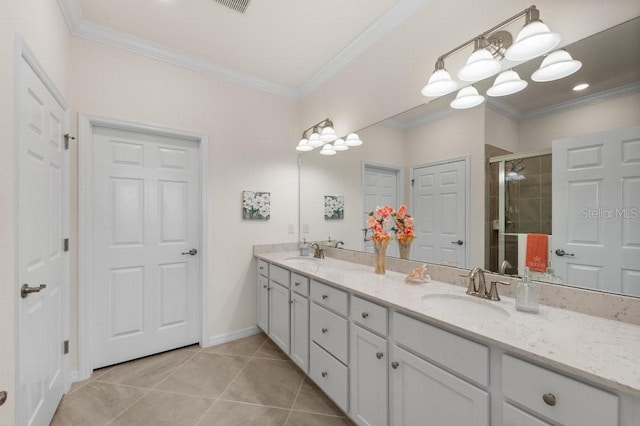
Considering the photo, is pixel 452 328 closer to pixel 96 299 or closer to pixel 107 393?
pixel 107 393

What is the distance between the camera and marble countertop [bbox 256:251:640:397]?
0.76 m

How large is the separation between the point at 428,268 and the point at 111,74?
292 centimetres

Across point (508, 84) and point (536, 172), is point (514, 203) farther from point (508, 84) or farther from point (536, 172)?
Answer: point (508, 84)

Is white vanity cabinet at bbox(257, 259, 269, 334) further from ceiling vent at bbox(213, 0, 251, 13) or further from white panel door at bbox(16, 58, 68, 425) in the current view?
ceiling vent at bbox(213, 0, 251, 13)

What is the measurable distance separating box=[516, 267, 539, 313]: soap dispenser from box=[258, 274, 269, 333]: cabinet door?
2026 millimetres

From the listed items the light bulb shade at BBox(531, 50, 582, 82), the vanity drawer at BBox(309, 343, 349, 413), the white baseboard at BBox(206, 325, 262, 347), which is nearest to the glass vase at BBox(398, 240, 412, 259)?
the vanity drawer at BBox(309, 343, 349, 413)

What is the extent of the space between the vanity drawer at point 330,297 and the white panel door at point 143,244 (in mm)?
1392

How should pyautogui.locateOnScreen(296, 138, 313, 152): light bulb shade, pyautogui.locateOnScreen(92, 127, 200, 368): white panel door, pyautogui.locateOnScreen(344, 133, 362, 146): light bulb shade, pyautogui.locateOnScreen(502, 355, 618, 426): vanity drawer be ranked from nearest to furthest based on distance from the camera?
Answer: pyautogui.locateOnScreen(502, 355, 618, 426): vanity drawer → pyautogui.locateOnScreen(92, 127, 200, 368): white panel door → pyautogui.locateOnScreen(344, 133, 362, 146): light bulb shade → pyautogui.locateOnScreen(296, 138, 313, 152): light bulb shade

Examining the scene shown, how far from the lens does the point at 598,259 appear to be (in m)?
1.18

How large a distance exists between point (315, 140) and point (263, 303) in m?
1.74

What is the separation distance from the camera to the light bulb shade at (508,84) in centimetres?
141

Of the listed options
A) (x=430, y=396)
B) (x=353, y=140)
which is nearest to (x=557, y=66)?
(x=353, y=140)

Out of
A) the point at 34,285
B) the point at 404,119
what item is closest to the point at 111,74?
the point at 34,285

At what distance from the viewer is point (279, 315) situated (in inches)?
95.2
